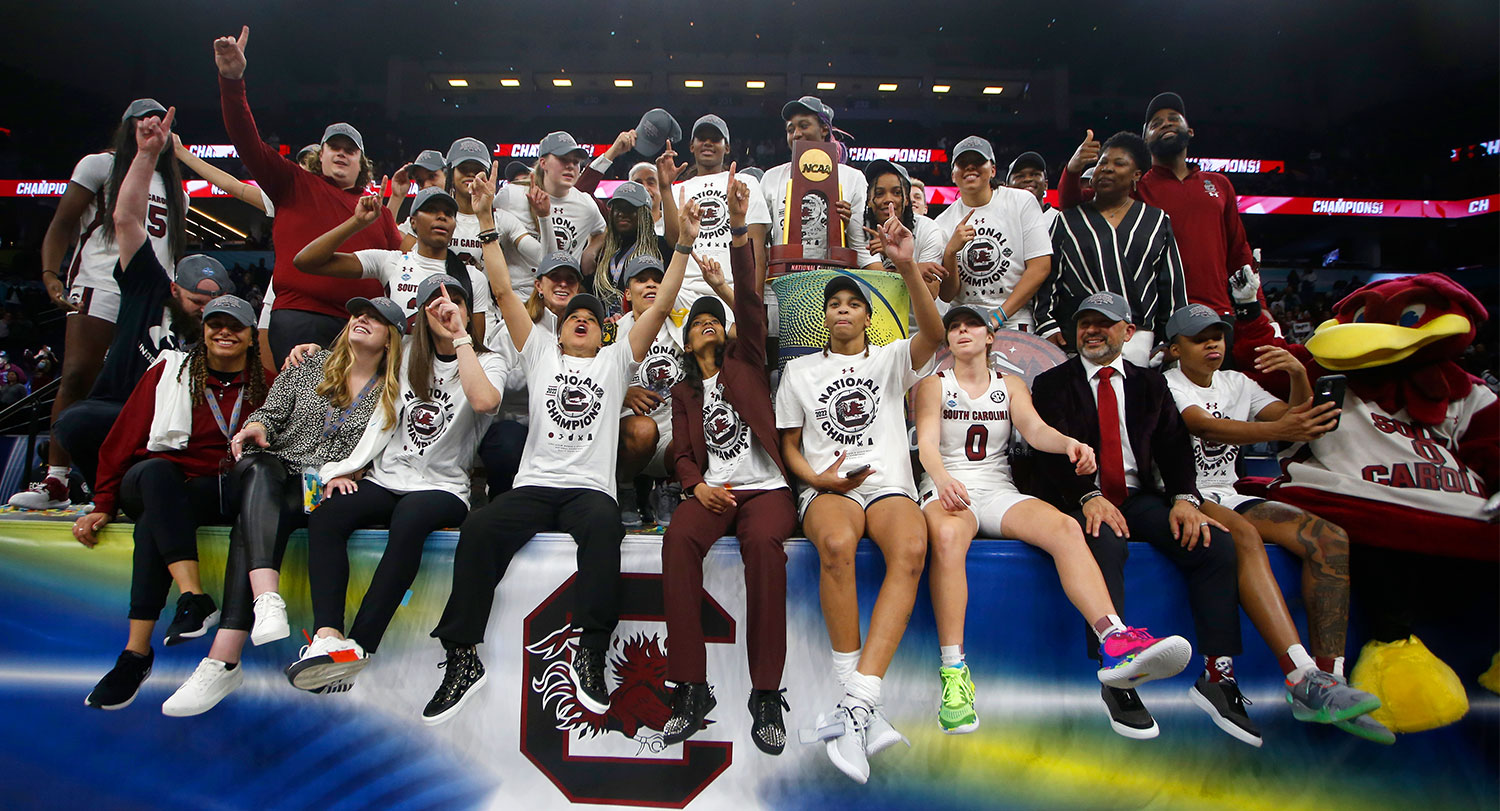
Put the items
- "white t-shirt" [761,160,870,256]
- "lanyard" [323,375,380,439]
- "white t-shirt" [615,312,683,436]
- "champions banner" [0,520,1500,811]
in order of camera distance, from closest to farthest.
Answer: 1. "champions banner" [0,520,1500,811]
2. "lanyard" [323,375,380,439]
3. "white t-shirt" [615,312,683,436]
4. "white t-shirt" [761,160,870,256]

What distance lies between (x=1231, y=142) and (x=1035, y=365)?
17.8 metres

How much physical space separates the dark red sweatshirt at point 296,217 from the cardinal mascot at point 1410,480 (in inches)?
186

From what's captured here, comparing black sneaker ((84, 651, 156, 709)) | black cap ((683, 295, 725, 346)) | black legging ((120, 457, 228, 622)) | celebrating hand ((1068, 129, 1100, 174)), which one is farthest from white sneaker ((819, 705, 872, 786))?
celebrating hand ((1068, 129, 1100, 174))

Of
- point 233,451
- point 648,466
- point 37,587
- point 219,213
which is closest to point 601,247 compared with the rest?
point 648,466

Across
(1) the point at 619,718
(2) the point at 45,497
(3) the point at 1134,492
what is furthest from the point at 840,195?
(2) the point at 45,497

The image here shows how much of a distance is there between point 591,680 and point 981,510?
1.67 meters

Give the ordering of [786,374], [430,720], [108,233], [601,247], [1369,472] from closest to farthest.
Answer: [430,720], [1369,472], [786,374], [108,233], [601,247]

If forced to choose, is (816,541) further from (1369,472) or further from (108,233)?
(108,233)

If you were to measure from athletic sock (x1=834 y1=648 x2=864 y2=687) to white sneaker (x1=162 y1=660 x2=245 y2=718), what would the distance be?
7.81ft

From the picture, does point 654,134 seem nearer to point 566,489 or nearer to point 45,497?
point 566,489

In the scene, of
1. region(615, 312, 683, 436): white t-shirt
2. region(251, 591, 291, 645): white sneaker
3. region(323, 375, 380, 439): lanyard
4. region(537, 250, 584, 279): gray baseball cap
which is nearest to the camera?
region(251, 591, 291, 645): white sneaker

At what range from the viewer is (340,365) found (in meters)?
3.32

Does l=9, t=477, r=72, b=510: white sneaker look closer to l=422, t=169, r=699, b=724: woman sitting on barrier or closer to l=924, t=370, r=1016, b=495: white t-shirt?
l=422, t=169, r=699, b=724: woman sitting on barrier

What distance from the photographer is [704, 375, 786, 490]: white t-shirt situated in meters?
3.17
